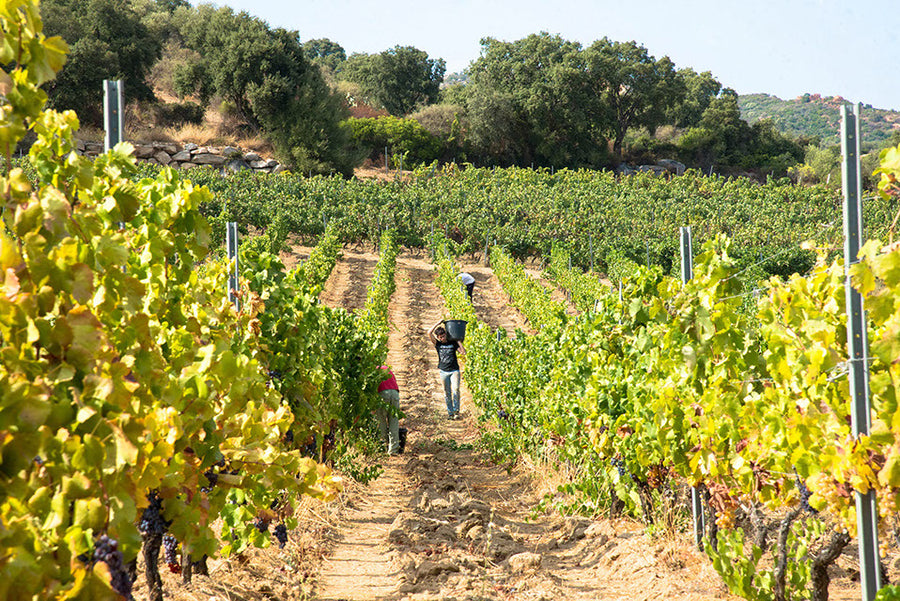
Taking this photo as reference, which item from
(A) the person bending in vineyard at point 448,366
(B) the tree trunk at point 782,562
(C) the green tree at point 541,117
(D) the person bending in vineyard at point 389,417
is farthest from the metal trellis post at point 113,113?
(C) the green tree at point 541,117

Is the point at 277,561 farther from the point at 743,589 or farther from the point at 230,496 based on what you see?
the point at 743,589

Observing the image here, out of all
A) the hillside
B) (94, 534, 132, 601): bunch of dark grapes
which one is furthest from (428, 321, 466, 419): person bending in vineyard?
the hillside

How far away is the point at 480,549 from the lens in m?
4.88

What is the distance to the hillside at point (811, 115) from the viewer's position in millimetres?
112812

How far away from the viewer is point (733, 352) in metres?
4.06

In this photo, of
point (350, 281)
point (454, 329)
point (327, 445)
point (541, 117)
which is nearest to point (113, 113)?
point (327, 445)

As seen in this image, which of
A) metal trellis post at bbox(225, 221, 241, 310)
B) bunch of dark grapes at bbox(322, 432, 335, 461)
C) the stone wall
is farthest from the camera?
the stone wall

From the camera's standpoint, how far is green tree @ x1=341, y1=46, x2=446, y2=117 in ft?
185

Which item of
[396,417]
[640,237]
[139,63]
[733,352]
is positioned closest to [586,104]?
[640,237]

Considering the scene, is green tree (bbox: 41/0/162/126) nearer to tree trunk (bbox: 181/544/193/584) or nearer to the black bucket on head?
the black bucket on head

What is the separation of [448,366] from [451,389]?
0.36 m

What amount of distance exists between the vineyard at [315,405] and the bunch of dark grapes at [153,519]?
11 mm

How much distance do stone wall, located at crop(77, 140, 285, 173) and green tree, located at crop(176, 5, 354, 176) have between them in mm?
1217

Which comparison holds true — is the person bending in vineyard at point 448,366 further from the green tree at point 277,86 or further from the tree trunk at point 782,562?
the green tree at point 277,86
